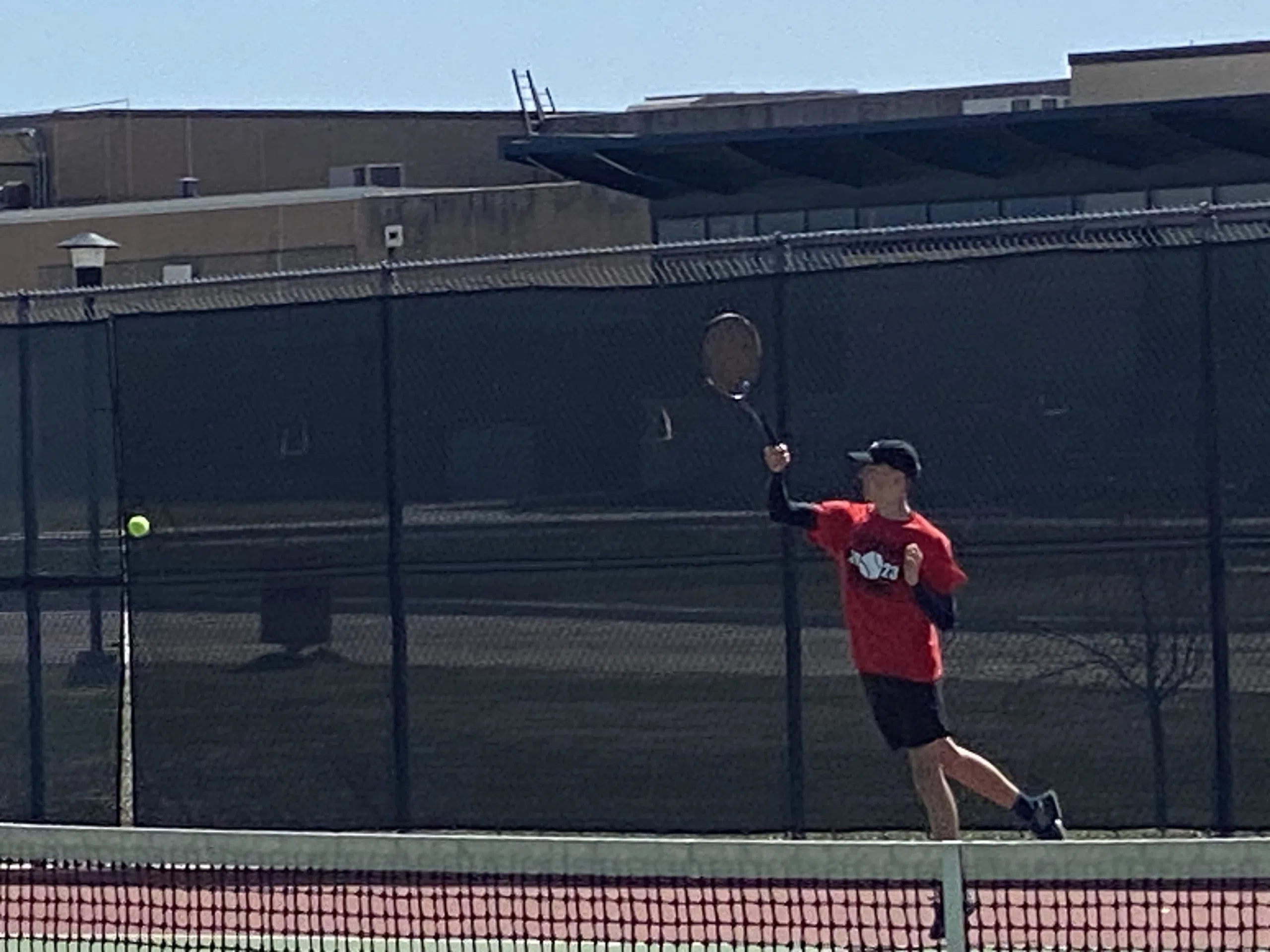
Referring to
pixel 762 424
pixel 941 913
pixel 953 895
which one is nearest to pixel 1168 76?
pixel 762 424

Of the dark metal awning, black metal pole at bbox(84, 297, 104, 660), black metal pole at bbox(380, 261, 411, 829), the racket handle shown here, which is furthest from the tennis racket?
the dark metal awning

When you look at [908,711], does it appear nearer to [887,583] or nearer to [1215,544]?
[887,583]

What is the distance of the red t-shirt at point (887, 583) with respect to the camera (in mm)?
7074

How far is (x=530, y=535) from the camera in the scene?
841cm

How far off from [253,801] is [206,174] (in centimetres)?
3090

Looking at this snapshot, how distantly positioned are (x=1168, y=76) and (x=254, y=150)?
63.2 feet

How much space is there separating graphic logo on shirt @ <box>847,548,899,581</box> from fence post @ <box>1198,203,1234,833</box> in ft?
4.15

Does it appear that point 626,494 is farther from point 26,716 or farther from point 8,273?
point 8,273

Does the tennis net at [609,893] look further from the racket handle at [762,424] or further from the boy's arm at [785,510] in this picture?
the racket handle at [762,424]

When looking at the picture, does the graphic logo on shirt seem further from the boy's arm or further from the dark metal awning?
the dark metal awning

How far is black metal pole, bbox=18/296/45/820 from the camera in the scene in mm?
9102

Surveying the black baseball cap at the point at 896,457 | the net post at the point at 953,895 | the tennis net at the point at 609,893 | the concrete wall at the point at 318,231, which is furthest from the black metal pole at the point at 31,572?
the concrete wall at the point at 318,231

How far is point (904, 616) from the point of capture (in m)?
7.14

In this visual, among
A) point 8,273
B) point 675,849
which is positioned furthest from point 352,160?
point 675,849
